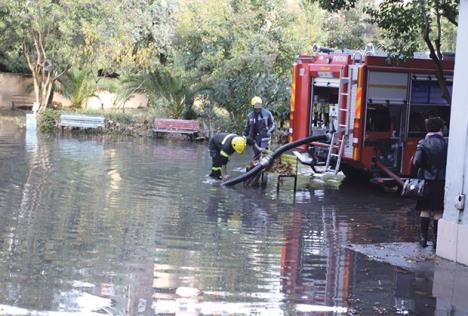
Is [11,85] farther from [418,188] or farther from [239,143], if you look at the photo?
[418,188]

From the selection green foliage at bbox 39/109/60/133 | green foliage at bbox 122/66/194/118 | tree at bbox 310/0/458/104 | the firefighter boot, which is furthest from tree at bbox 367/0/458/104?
green foliage at bbox 39/109/60/133

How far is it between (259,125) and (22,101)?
2189 centimetres

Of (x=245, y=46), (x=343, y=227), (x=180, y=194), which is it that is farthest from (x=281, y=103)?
(x=343, y=227)

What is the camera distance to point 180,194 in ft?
41.1

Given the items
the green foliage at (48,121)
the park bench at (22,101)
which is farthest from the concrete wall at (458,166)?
the park bench at (22,101)

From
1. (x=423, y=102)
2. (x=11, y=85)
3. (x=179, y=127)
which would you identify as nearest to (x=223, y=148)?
(x=423, y=102)

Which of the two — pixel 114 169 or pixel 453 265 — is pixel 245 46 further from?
pixel 453 265

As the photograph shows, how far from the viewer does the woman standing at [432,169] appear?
893cm

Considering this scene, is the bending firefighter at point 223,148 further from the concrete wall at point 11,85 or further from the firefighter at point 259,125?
the concrete wall at point 11,85

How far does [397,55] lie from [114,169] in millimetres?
6127

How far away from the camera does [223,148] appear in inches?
545

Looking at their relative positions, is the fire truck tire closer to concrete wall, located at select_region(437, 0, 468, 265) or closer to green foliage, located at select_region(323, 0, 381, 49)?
concrete wall, located at select_region(437, 0, 468, 265)

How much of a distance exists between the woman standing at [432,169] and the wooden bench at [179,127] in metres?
14.6

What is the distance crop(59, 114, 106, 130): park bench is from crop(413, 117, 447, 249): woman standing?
16212 millimetres
